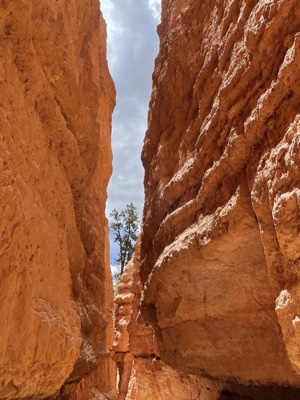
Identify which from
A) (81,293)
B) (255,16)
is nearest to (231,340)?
(81,293)

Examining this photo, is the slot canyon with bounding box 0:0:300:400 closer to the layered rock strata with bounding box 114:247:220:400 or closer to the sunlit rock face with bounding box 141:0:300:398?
the sunlit rock face with bounding box 141:0:300:398

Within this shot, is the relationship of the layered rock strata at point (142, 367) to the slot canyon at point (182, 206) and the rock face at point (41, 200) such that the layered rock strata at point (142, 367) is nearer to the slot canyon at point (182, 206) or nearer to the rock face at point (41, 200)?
the slot canyon at point (182, 206)

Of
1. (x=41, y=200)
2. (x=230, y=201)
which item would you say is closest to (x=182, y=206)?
(x=230, y=201)

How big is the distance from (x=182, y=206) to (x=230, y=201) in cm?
129

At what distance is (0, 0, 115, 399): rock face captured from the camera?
2857 mm

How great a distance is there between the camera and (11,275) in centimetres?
280

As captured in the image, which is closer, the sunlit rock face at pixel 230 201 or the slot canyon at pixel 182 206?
the slot canyon at pixel 182 206

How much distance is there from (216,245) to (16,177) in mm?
2341

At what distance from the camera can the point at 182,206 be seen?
5.16 meters

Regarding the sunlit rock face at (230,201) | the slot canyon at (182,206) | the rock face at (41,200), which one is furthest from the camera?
the sunlit rock face at (230,201)

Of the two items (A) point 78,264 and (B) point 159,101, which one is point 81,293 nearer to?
(A) point 78,264

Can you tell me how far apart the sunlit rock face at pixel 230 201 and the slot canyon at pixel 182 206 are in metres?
0.02

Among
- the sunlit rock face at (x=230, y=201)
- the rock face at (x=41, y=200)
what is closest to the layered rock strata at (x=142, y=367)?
the sunlit rock face at (x=230, y=201)

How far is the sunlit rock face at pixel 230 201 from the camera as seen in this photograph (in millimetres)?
3127
